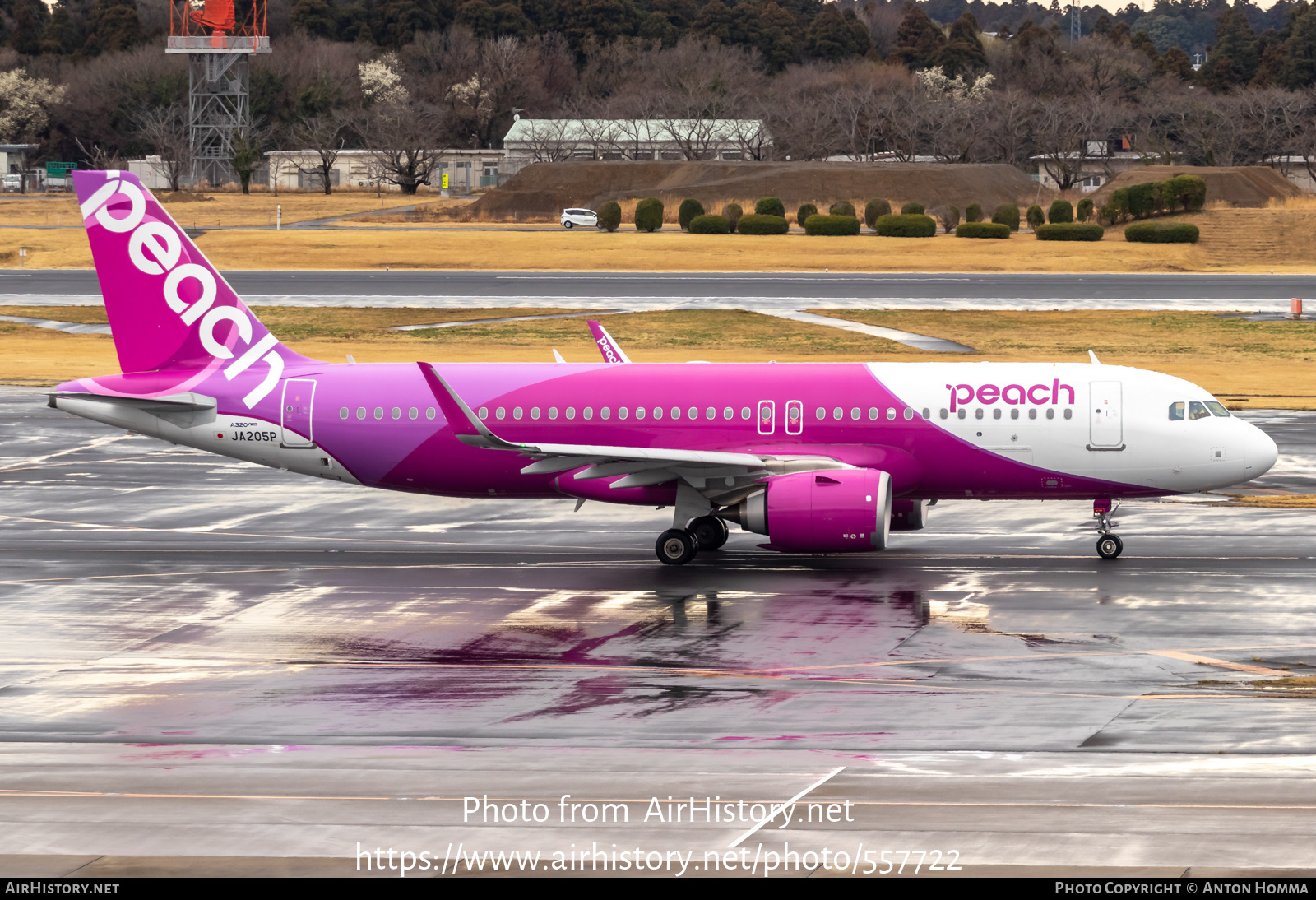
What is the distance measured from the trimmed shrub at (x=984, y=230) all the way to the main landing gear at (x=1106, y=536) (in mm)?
89360

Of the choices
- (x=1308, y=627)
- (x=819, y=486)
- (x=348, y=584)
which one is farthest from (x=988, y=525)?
(x=348, y=584)

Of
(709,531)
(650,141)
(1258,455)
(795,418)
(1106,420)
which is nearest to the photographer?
(1258,455)

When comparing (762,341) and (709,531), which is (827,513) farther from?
(762,341)

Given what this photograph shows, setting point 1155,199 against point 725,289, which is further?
point 1155,199

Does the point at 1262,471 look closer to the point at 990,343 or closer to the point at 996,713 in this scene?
the point at 996,713

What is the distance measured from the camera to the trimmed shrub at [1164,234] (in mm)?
117438

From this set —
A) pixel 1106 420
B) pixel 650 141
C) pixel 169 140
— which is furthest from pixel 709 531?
pixel 169 140

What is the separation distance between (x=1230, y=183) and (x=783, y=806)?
5013 inches

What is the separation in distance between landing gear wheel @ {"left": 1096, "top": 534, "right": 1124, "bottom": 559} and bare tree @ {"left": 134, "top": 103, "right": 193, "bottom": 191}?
15094 centimetres

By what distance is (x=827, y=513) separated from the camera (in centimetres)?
3081

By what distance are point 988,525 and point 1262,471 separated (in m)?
7.43

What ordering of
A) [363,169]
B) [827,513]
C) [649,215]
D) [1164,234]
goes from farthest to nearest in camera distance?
[363,169] → [649,215] → [1164,234] → [827,513]

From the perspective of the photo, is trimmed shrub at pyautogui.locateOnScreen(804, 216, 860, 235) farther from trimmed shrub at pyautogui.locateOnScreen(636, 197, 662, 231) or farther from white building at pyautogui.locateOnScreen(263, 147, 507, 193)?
white building at pyautogui.locateOnScreen(263, 147, 507, 193)

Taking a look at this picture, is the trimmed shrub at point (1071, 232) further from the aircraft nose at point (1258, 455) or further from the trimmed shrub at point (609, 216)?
the aircraft nose at point (1258, 455)
